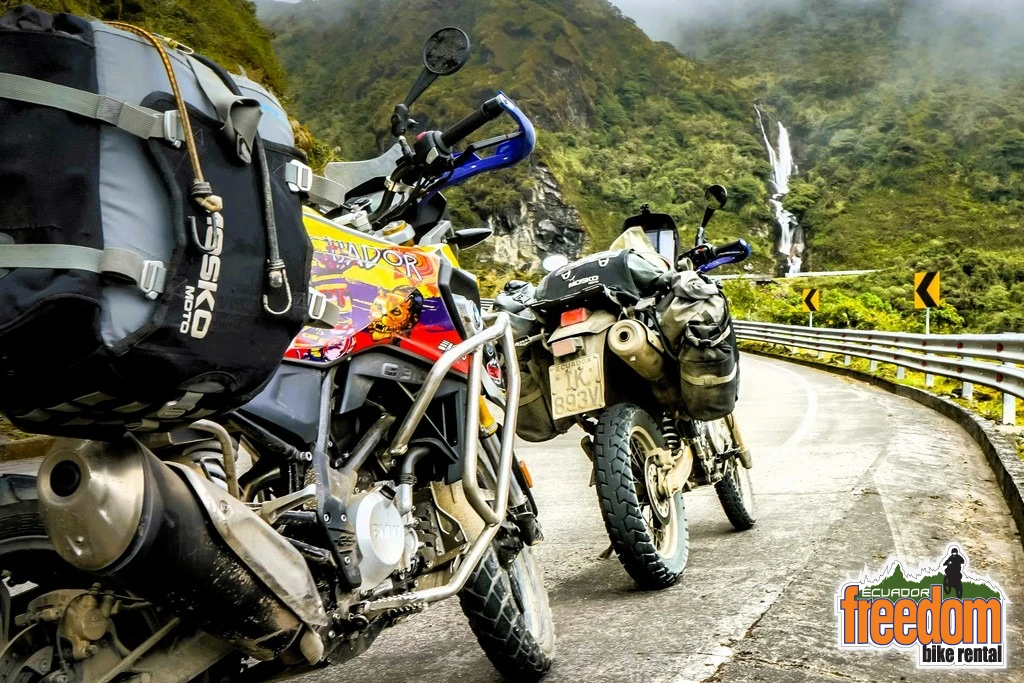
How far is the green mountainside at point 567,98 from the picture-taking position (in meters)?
102

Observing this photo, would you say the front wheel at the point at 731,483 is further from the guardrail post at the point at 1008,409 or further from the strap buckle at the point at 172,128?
the guardrail post at the point at 1008,409

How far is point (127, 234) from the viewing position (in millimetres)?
1418

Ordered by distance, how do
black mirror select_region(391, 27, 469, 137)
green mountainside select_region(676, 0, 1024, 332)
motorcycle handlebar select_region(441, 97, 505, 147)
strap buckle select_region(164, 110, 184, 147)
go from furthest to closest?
green mountainside select_region(676, 0, 1024, 332) → black mirror select_region(391, 27, 469, 137) → motorcycle handlebar select_region(441, 97, 505, 147) → strap buckle select_region(164, 110, 184, 147)

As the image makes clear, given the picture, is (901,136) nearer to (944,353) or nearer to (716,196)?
(944,353)

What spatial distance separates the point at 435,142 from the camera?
2.61 metres

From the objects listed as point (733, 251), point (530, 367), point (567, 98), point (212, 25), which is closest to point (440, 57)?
point (530, 367)

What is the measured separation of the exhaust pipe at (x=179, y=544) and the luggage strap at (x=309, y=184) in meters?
0.57

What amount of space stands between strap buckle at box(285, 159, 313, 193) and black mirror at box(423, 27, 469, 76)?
3.85 ft

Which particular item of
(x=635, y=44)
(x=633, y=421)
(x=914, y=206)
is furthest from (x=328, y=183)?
(x=635, y=44)

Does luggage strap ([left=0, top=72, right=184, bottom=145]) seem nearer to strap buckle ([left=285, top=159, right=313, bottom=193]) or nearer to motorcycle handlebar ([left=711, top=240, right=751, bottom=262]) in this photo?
strap buckle ([left=285, top=159, right=313, bottom=193])

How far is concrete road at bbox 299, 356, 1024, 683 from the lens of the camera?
2984 millimetres

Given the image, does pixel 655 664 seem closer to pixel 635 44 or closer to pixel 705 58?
pixel 635 44

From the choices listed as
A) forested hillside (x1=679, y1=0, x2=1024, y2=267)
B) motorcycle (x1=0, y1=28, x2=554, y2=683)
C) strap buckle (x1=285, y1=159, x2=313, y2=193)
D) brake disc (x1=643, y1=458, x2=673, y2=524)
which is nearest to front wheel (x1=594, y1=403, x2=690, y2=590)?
brake disc (x1=643, y1=458, x2=673, y2=524)

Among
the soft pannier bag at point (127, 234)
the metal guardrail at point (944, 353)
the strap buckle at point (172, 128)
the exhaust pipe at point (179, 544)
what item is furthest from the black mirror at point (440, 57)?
the metal guardrail at point (944, 353)
